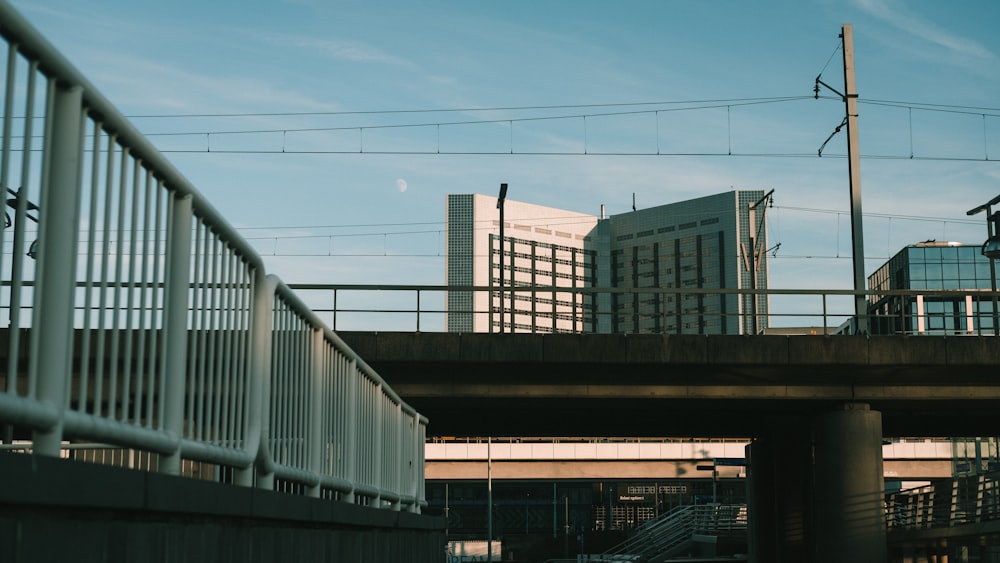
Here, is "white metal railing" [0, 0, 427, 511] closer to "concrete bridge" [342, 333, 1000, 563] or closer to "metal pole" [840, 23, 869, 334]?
"concrete bridge" [342, 333, 1000, 563]

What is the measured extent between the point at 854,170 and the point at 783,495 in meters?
8.86

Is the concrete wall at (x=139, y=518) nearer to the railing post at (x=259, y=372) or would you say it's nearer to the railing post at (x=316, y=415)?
the railing post at (x=259, y=372)

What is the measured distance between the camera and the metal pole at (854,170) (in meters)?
30.4

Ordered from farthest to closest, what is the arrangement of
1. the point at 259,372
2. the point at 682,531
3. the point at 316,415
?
the point at 682,531
the point at 316,415
the point at 259,372

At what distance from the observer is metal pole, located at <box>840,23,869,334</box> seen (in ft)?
99.6

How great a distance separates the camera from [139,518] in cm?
364

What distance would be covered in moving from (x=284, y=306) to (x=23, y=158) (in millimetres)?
3254

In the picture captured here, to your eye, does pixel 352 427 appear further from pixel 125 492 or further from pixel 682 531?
pixel 682 531

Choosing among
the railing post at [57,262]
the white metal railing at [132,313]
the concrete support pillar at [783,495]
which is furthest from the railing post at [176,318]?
the concrete support pillar at [783,495]

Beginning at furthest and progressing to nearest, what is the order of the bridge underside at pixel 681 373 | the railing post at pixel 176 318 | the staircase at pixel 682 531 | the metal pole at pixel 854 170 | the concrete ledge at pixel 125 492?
1. the staircase at pixel 682 531
2. the metal pole at pixel 854 170
3. the bridge underside at pixel 681 373
4. the railing post at pixel 176 318
5. the concrete ledge at pixel 125 492

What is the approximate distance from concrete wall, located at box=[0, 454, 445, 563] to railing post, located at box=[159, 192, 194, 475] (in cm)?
26

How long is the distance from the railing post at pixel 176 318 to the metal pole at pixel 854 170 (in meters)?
26.0

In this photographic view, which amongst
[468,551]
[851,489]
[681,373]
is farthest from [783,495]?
[468,551]

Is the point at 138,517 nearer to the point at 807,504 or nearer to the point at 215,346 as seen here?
the point at 215,346
